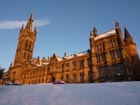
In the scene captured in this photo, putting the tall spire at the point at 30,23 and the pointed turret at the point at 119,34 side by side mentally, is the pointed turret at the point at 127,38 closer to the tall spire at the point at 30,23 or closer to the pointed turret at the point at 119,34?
the pointed turret at the point at 119,34

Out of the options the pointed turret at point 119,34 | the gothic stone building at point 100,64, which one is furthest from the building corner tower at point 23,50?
the pointed turret at point 119,34

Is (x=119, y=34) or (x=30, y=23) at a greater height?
(x=30, y=23)

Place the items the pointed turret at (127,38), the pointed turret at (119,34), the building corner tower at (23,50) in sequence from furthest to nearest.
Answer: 1. the building corner tower at (23,50)
2. the pointed turret at (127,38)
3. the pointed turret at (119,34)

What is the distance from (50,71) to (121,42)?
26.8 m

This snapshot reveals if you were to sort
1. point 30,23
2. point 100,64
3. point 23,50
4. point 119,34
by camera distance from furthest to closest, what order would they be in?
point 30,23 → point 23,50 → point 100,64 → point 119,34

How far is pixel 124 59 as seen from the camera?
3139cm

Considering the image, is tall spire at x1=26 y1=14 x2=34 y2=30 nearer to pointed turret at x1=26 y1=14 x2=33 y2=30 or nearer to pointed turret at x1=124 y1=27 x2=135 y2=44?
pointed turret at x1=26 y1=14 x2=33 y2=30

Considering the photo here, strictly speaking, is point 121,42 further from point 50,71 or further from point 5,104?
Answer: point 5,104

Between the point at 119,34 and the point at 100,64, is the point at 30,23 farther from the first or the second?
the point at 119,34

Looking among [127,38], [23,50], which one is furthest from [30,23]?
[127,38]

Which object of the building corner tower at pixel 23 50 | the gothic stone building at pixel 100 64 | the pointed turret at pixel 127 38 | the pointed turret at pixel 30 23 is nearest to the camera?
the gothic stone building at pixel 100 64

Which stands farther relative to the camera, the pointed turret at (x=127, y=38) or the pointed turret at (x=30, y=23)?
the pointed turret at (x=30, y=23)

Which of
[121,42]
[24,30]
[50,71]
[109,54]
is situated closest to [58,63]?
[50,71]

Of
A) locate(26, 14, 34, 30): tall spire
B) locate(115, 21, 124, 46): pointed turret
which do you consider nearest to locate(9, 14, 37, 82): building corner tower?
locate(26, 14, 34, 30): tall spire
